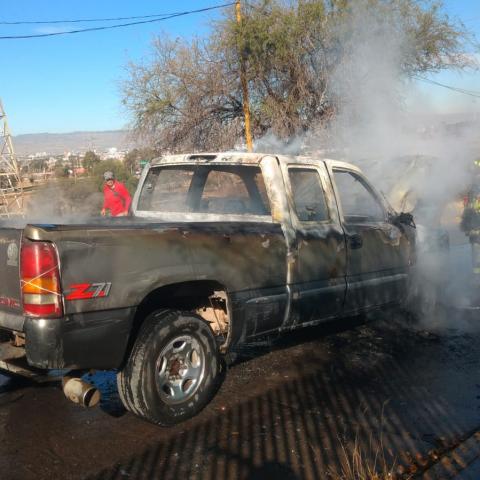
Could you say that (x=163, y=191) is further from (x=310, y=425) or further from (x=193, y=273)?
(x=310, y=425)

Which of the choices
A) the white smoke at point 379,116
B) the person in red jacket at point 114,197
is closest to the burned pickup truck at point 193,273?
the person in red jacket at point 114,197

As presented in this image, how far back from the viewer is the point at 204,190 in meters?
5.18

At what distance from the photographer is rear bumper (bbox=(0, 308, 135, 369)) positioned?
121 inches

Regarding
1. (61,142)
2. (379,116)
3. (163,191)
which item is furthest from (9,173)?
(61,142)

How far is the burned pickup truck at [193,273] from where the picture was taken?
3.12 m

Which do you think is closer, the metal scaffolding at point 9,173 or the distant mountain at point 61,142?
the metal scaffolding at point 9,173

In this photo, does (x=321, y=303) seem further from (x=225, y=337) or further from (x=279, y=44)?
(x=279, y=44)

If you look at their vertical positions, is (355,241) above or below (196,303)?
above

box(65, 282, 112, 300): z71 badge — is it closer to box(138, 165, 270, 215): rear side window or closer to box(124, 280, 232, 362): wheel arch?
box(124, 280, 232, 362): wheel arch

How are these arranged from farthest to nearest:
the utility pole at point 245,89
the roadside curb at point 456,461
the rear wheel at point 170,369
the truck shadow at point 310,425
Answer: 1. the utility pole at point 245,89
2. the rear wheel at point 170,369
3. the truck shadow at point 310,425
4. the roadside curb at point 456,461

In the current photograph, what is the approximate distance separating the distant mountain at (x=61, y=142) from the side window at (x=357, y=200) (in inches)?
4631

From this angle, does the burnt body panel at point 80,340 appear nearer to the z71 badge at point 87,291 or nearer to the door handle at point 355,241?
the z71 badge at point 87,291

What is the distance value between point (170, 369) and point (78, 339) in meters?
0.76

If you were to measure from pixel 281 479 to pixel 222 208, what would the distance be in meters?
2.55
